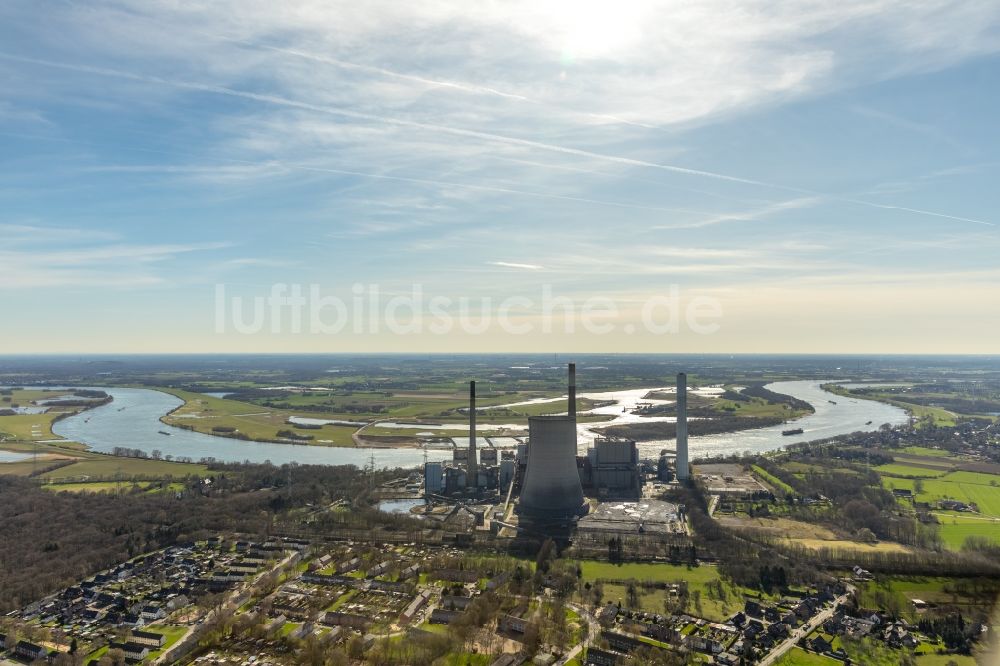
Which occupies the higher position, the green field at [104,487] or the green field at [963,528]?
the green field at [963,528]

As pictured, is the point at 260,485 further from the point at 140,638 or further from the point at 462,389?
the point at 462,389

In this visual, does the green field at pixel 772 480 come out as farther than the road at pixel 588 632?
Yes

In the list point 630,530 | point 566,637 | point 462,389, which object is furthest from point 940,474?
point 462,389

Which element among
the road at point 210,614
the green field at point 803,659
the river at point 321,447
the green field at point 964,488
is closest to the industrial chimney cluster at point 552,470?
the river at point 321,447

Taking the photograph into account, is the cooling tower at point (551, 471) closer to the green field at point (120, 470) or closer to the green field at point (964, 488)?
the green field at point (964, 488)

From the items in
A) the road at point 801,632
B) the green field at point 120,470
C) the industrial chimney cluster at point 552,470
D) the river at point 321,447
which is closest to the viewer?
the road at point 801,632

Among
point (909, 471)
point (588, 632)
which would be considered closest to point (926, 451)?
point (909, 471)

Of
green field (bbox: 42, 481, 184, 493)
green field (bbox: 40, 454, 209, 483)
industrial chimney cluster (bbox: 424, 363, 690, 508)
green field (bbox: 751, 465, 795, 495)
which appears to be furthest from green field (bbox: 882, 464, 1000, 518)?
green field (bbox: 40, 454, 209, 483)
